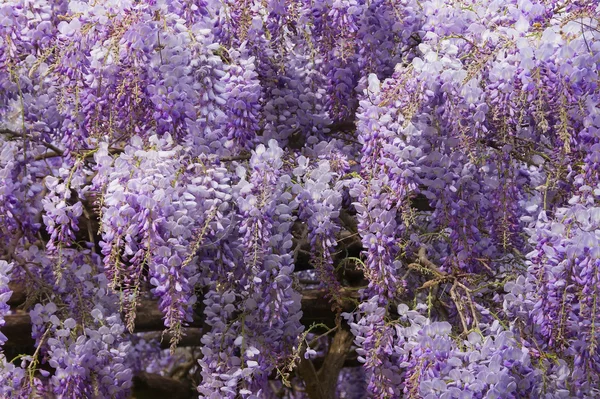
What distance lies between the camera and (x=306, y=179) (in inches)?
199

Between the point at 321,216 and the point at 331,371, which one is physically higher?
the point at 321,216

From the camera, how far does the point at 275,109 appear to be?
5.47 m

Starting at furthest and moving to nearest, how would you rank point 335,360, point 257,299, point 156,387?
point 156,387
point 335,360
point 257,299

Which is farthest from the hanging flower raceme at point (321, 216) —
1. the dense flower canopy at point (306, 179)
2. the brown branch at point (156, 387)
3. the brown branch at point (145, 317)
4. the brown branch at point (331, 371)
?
the brown branch at point (156, 387)

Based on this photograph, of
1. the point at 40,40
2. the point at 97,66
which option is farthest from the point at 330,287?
the point at 40,40

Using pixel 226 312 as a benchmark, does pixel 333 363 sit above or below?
below

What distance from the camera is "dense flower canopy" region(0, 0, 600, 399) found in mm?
4625

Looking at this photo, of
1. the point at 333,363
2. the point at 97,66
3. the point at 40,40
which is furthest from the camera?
the point at 333,363

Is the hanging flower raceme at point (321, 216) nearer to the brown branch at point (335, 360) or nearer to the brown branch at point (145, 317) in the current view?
the brown branch at point (145, 317)

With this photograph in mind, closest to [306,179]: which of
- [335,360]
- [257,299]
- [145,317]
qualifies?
[257,299]

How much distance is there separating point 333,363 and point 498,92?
2300 millimetres

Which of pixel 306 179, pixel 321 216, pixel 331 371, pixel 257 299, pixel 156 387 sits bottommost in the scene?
pixel 156 387

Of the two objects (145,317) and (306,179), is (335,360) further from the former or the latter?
(306,179)

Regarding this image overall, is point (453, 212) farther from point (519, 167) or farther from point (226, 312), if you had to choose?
point (226, 312)
